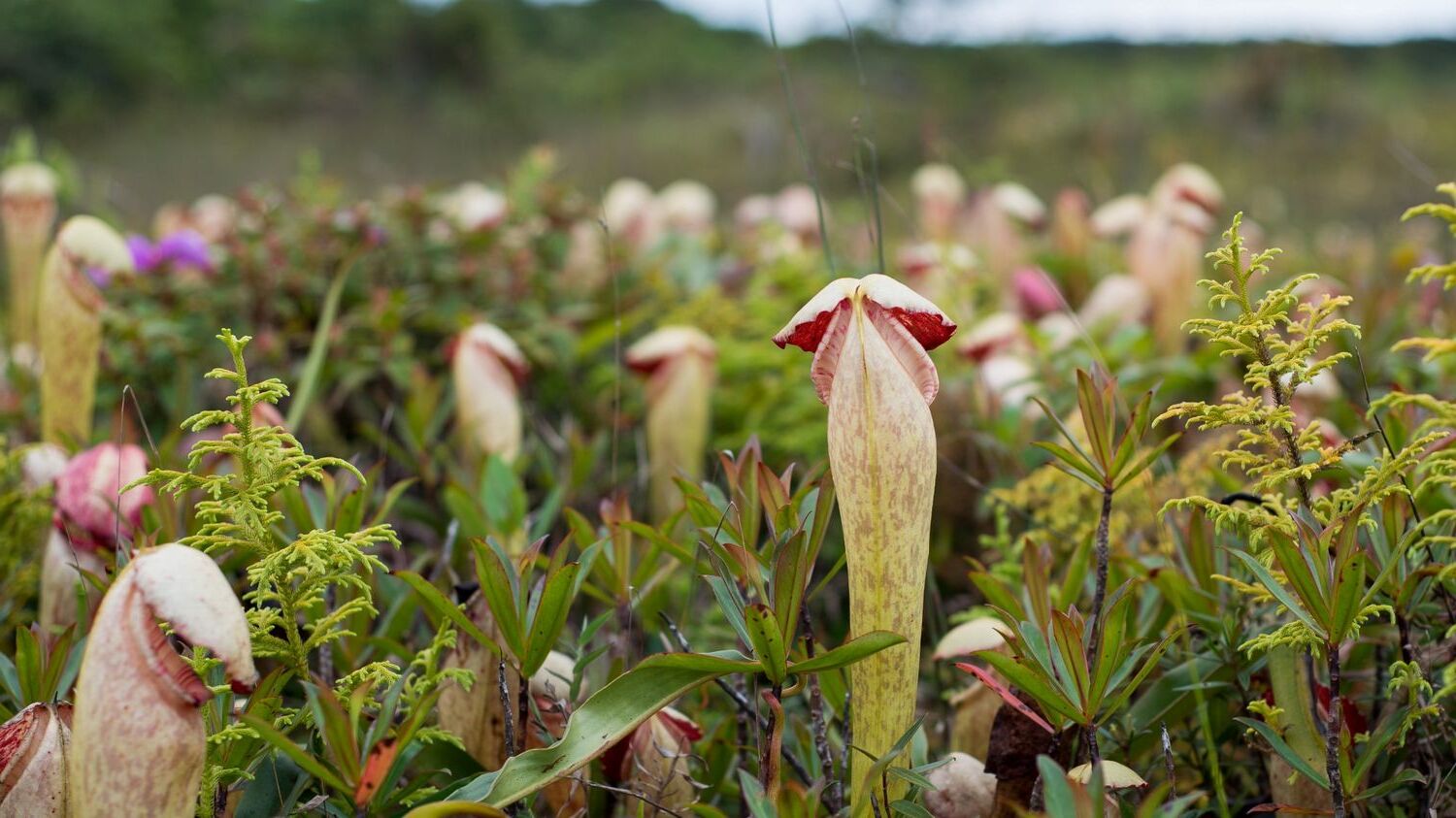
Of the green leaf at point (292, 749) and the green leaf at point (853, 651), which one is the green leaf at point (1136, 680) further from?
the green leaf at point (292, 749)

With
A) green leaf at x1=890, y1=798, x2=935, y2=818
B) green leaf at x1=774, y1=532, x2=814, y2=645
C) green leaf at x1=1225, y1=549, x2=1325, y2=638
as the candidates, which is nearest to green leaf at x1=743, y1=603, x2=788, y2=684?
green leaf at x1=774, y1=532, x2=814, y2=645

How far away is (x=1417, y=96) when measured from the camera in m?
15.0

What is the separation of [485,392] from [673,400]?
0.32m

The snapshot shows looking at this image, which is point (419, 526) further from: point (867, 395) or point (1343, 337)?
point (1343, 337)

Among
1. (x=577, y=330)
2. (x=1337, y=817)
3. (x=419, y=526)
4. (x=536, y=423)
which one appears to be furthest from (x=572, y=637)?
(x=577, y=330)

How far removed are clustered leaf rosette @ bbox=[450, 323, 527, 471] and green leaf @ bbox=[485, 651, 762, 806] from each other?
0.97 m

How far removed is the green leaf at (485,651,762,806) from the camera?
777 mm

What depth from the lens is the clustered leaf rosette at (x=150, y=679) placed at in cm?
66

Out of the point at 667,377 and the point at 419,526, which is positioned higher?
the point at 667,377

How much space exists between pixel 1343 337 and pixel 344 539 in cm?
202

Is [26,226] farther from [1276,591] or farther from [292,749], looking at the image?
[1276,591]

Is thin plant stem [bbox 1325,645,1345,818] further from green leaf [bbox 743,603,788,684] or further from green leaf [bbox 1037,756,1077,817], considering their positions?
green leaf [bbox 743,603,788,684]

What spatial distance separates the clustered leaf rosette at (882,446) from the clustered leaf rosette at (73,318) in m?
1.11

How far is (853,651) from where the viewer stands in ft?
2.54
